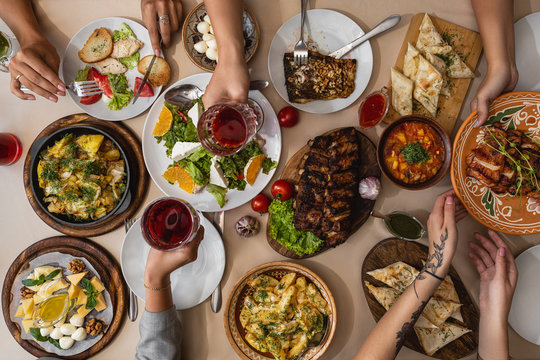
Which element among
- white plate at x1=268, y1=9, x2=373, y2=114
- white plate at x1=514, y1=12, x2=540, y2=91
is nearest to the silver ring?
white plate at x1=268, y1=9, x2=373, y2=114

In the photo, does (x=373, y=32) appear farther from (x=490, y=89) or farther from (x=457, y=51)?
(x=490, y=89)

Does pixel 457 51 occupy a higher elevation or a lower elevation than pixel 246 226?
higher

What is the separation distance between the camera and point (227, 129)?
2385 millimetres

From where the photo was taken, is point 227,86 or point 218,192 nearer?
point 227,86

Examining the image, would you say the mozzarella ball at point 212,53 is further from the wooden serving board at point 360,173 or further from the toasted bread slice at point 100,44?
the wooden serving board at point 360,173

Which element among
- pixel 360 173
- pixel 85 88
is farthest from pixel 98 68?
pixel 360 173

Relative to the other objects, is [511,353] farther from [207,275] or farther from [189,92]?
[189,92]

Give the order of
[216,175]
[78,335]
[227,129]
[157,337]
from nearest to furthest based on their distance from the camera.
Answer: [227,129] → [157,337] → [216,175] → [78,335]

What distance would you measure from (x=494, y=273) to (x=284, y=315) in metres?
1.78

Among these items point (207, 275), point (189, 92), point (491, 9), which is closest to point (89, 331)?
point (207, 275)

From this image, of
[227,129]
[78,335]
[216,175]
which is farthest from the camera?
[78,335]

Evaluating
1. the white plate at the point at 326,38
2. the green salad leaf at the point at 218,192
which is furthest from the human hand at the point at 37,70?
the white plate at the point at 326,38

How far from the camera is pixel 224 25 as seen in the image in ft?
8.03

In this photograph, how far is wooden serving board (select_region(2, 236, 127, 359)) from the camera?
278 cm
